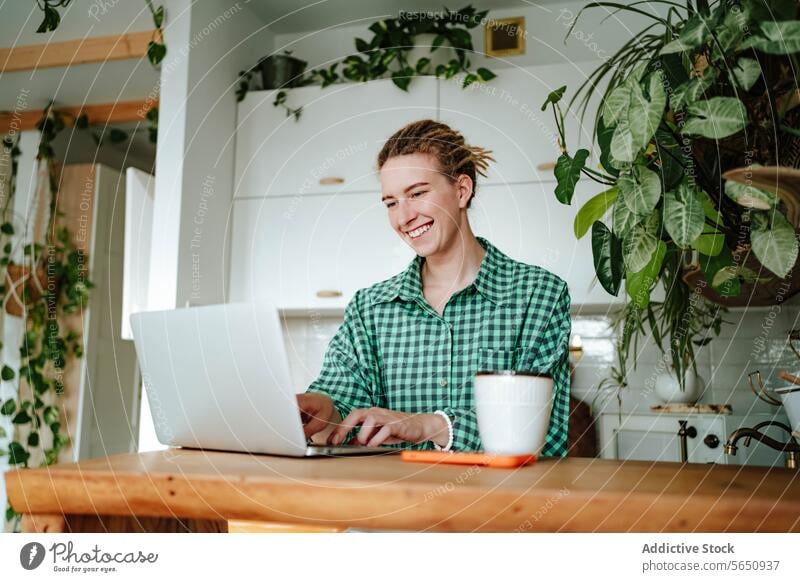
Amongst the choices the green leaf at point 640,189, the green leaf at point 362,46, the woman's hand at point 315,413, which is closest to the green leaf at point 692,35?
the green leaf at point 640,189

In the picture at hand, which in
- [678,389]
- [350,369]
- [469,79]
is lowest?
[678,389]

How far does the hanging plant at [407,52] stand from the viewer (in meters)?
2.02

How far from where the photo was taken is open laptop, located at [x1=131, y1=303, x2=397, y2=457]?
0.58 metres

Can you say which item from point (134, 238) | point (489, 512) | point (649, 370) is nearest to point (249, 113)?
point (134, 238)

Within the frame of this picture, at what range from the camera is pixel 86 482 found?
0.49 meters

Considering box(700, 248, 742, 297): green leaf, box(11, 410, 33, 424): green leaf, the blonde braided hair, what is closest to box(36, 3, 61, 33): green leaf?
the blonde braided hair

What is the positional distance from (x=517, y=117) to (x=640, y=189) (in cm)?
147

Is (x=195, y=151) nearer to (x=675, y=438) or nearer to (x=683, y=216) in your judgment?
(x=675, y=438)

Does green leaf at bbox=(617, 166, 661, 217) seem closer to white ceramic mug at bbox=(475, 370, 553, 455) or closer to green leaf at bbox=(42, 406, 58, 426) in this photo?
white ceramic mug at bbox=(475, 370, 553, 455)

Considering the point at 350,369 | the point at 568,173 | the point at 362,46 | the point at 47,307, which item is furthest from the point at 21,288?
the point at 568,173

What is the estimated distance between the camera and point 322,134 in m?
2.12

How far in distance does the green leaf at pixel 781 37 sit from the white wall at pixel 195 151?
1.52 metres

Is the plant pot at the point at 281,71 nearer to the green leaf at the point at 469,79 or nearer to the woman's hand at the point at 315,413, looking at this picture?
the green leaf at the point at 469,79

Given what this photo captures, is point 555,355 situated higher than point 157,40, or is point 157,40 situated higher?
point 157,40
